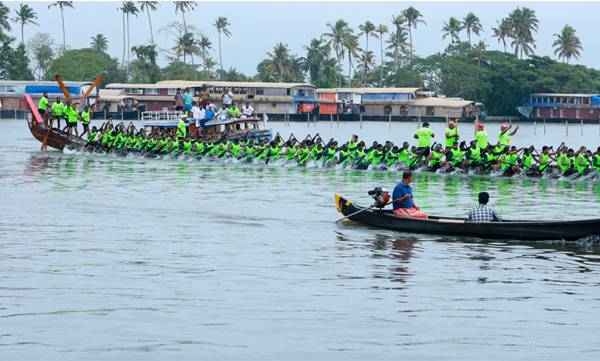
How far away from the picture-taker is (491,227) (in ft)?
77.1

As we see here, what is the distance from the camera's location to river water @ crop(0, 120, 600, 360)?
15.3 metres

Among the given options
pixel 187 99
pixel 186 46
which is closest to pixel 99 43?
pixel 186 46

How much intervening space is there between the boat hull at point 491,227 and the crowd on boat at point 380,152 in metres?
15.9

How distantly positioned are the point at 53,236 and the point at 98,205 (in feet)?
23.8

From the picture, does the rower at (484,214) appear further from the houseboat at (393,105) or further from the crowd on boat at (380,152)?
the houseboat at (393,105)

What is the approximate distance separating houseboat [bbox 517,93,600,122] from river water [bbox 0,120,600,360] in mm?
97942

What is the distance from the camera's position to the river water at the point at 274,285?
1528 centimetres

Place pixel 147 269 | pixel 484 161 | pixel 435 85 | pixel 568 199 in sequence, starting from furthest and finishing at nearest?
pixel 435 85 → pixel 484 161 → pixel 568 199 → pixel 147 269

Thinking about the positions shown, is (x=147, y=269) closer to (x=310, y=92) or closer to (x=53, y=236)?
(x=53, y=236)

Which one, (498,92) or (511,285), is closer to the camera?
(511,285)

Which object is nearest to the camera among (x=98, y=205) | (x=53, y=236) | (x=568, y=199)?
(x=53, y=236)

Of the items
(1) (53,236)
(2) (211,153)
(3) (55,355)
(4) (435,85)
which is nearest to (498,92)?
(4) (435,85)

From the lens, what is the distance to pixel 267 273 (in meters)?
20.7

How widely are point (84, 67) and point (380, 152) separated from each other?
360 ft
